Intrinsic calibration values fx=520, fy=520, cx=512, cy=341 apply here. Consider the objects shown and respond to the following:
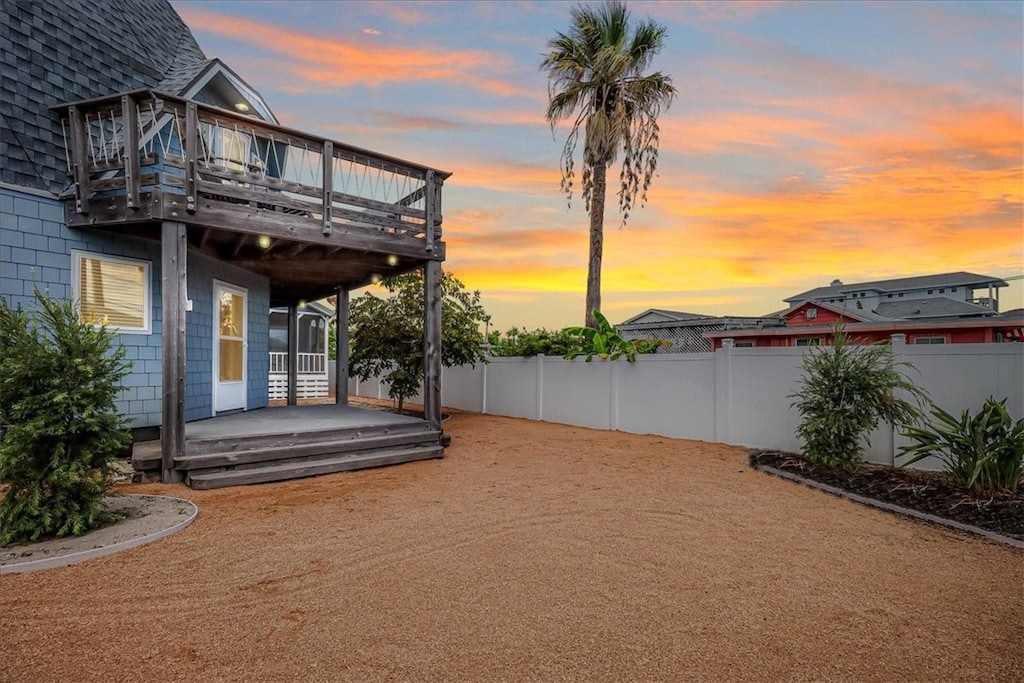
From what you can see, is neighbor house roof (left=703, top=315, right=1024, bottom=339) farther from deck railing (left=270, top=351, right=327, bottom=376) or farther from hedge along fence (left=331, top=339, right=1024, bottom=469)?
deck railing (left=270, top=351, right=327, bottom=376)

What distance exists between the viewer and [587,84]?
12672mm

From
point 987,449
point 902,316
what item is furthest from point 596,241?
point 902,316

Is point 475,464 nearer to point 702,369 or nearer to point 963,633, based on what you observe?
point 702,369

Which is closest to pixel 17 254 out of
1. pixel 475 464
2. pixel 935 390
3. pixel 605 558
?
pixel 475 464

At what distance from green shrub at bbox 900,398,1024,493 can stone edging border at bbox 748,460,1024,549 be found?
62 cm

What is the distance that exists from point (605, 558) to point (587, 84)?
39.2ft

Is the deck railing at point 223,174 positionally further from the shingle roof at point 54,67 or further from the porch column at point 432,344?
the porch column at point 432,344

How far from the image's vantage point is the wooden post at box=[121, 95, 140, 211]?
5.67 m

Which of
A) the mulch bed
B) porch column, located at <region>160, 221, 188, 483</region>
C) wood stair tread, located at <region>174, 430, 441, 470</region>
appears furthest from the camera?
wood stair tread, located at <region>174, 430, 441, 470</region>

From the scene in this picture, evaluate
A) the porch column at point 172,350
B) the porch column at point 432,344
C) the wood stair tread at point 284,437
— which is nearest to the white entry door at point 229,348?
the wood stair tread at point 284,437

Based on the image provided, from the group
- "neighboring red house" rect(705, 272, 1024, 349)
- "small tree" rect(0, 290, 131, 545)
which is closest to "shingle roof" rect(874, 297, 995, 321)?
"neighboring red house" rect(705, 272, 1024, 349)

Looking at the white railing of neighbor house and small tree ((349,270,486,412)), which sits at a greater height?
small tree ((349,270,486,412))

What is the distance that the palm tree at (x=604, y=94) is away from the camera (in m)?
12.4

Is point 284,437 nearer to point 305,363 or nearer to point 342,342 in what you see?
point 342,342
